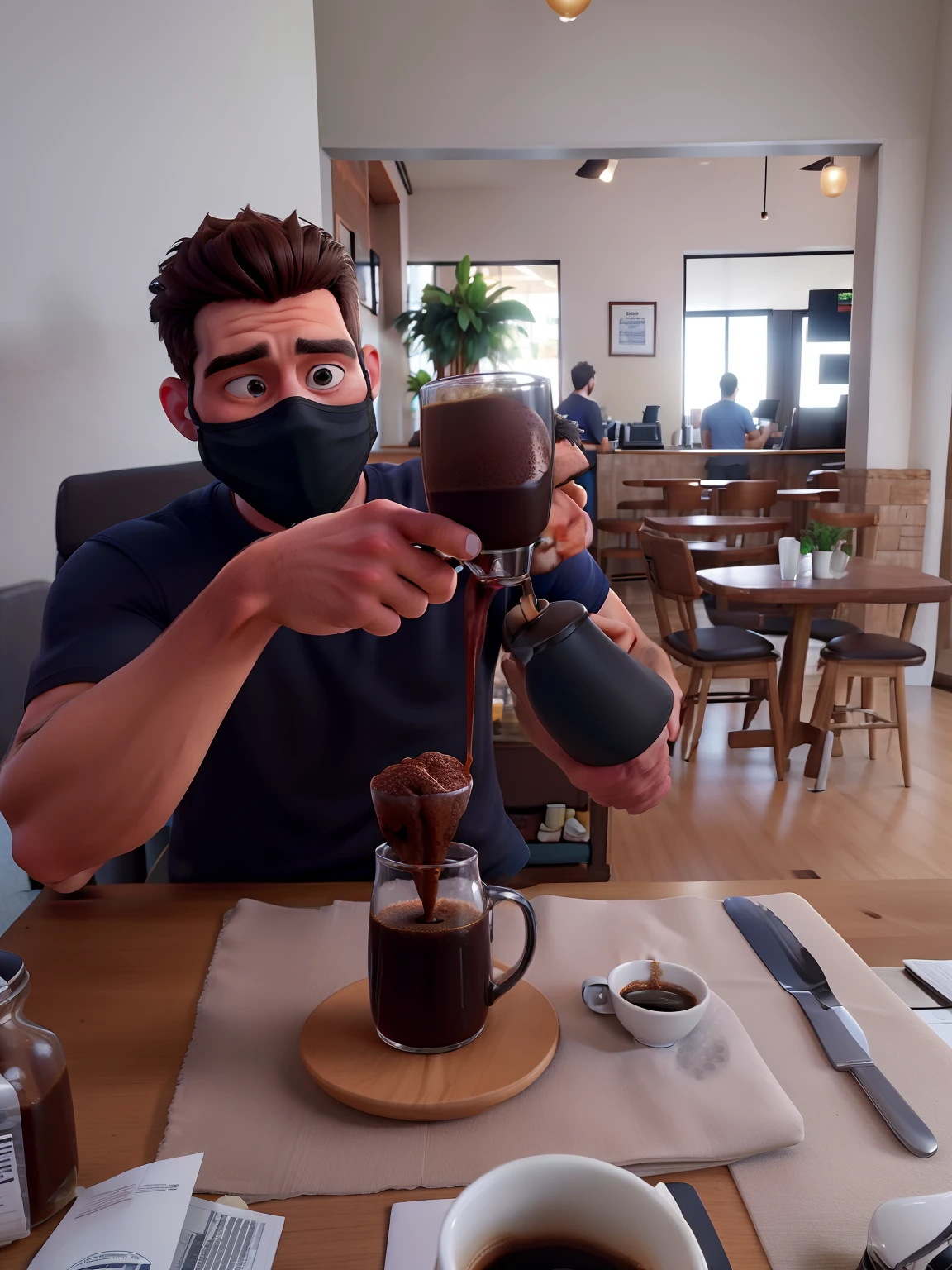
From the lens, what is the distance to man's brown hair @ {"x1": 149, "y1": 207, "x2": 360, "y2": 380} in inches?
41.4

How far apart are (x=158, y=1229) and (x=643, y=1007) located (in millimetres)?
387

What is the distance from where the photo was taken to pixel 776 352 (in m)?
10.6

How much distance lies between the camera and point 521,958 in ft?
2.46

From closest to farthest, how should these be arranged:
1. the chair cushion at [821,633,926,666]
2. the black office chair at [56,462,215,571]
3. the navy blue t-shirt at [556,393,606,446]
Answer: the black office chair at [56,462,215,571], the chair cushion at [821,633,926,666], the navy blue t-shirt at [556,393,606,446]

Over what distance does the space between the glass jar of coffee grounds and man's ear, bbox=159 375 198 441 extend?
0.72 m

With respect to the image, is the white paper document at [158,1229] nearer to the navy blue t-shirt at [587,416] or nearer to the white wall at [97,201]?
the white wall at [97,201]

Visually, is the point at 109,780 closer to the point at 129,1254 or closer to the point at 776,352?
the point at 129,1254

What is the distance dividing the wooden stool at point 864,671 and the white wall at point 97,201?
2527mm

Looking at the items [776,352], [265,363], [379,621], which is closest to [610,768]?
[379,621]

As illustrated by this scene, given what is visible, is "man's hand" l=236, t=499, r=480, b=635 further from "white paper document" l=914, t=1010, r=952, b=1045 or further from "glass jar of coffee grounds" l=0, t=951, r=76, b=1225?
"white paper document" l=914, t=1010, r=952, b=1045

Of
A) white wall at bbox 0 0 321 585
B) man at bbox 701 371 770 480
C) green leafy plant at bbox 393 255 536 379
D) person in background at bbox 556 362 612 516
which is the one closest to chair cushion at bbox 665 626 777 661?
white wall at bbox 0 0 321 585

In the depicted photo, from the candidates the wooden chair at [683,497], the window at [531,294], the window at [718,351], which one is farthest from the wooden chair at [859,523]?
the window at [718,351]

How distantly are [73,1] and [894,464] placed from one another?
Result: 177 inches

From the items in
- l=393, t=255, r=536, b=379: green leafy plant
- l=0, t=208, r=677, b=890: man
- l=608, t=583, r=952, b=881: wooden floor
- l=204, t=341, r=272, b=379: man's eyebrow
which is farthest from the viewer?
l=393, t=255, r=536, b=379: green leafy plant
